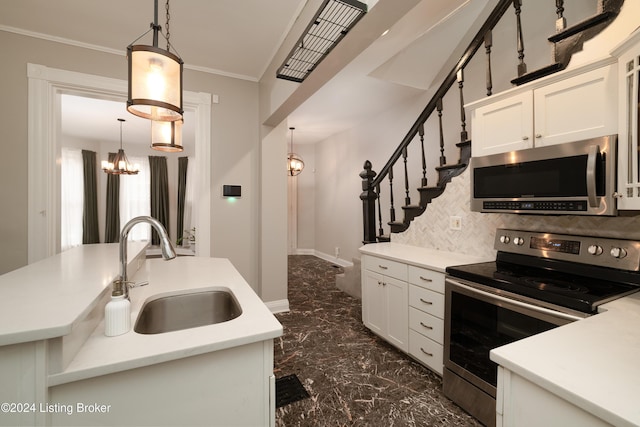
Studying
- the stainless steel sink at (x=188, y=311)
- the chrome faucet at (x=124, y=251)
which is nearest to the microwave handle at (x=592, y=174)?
the stainless steel sink at (x=188, y=311)

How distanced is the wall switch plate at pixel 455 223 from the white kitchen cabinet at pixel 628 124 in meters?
1.08

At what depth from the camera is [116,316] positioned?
0.94 m

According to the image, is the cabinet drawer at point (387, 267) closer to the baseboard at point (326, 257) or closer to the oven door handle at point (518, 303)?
the oven door handle at point (518, 303)

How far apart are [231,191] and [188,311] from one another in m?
1.97

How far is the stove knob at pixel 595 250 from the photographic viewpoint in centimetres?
150

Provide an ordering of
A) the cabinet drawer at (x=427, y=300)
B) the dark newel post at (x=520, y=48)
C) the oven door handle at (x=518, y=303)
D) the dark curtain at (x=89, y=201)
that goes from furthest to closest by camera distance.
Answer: the dark curtain at (x=89, y=201) → the cabinet drawer at (x=427, y=300) → the dark newel post at (x=520, y=48) → the oven door handle at (x=518, y=303)

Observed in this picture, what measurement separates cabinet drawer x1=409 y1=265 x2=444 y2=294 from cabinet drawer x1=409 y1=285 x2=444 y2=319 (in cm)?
4

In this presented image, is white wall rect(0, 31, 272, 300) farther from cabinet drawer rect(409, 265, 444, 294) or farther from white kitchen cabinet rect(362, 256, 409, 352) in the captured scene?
cabinet drawer rect(409, 265, 444, 294)

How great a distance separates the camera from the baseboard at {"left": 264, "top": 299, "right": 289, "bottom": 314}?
3287 mm

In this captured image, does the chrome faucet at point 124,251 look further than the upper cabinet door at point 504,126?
No

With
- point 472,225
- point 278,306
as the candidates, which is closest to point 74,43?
point 278,306

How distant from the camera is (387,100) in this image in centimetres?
421

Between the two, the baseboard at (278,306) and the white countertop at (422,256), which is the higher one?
the white countertop at (422,256)

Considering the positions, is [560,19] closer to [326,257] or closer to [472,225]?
[472,225]
